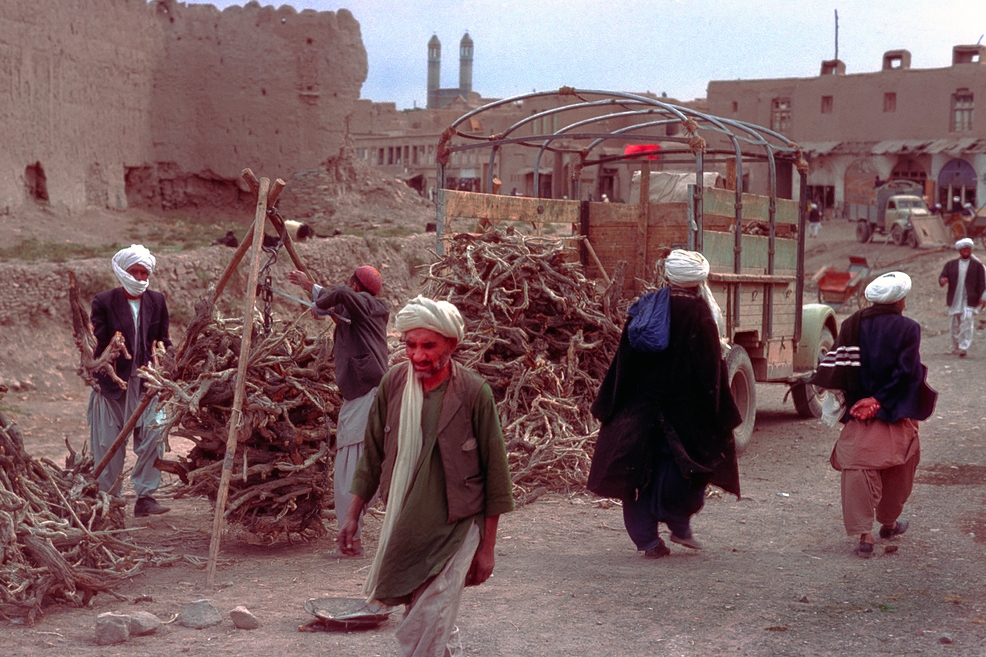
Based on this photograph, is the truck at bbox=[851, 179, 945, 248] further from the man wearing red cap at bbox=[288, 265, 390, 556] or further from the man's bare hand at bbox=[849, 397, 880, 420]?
the man wearing red cap at bbox=[288, 265, 390, 556]

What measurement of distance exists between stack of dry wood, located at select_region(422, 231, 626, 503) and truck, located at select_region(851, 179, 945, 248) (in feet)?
76.5

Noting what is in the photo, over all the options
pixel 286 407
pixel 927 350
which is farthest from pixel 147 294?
pixel 927 350

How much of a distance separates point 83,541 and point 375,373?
1656 mm

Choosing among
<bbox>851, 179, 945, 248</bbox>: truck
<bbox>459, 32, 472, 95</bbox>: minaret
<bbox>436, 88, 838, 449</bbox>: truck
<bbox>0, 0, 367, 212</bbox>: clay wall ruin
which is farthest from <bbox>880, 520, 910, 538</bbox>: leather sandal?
<bbox>459, 32, 472, 95</bbox>: minaret

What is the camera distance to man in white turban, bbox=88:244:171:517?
6.64 m

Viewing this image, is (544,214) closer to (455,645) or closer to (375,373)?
(375,373)

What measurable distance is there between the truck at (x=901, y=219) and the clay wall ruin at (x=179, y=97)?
52.9 ft

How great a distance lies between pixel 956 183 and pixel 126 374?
3763cm

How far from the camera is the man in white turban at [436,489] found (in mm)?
3533

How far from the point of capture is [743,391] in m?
9.12

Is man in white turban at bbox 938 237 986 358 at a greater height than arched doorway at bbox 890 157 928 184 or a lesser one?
lesser

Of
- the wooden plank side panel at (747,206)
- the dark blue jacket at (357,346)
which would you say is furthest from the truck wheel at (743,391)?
the dark blue jacket at (357,346)

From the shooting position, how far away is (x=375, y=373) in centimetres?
570

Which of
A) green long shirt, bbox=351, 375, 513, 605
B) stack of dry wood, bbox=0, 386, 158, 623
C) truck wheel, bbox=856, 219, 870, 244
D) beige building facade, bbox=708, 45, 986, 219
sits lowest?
stack of dry wood, bbox=0, 386, 158, 623
